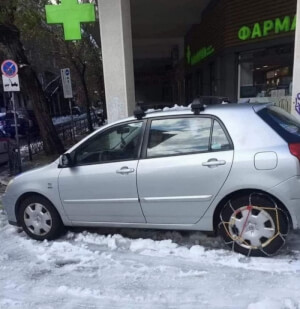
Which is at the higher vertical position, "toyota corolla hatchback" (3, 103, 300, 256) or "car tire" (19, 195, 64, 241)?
"toyota corolla hatchback" (3, 103, 300, 256)

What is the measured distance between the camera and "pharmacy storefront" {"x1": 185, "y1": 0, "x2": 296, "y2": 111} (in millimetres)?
9031

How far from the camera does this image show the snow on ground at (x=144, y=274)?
3.09 metres

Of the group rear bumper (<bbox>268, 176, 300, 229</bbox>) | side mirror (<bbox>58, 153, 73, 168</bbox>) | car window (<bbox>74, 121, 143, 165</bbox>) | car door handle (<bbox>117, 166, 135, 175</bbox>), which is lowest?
rear bumper (<bbox>268, 176, 300, 229</bbox>)

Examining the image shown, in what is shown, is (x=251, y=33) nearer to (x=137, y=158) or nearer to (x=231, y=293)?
(x=137, y=158)

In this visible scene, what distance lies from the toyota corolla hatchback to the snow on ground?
258 millimetres

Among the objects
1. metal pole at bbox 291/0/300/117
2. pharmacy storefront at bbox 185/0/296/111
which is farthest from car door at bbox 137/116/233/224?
pharmacy storefront at bbox 185/0/296/111

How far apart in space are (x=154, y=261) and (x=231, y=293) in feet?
3.19

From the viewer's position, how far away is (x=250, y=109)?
12.4ft

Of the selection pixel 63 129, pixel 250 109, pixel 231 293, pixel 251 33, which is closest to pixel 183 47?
pixel 63 129

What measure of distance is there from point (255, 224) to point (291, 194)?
0.48 m

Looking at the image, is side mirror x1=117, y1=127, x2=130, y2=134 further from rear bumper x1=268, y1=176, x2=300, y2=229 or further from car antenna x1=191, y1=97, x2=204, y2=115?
rear bumper x1=268, y1=176, x2=300, y2=229

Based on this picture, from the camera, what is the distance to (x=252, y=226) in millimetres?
3646

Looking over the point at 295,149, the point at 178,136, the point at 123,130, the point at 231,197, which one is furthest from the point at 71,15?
the point at 295,149

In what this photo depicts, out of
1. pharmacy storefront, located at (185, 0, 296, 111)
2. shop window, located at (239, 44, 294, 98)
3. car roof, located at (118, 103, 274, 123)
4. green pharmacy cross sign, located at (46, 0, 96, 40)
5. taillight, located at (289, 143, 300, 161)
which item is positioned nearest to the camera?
taillight, located at (289, 143, 300, 161)
